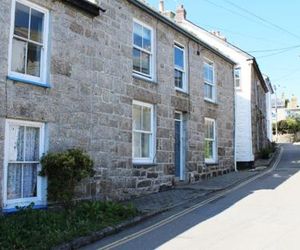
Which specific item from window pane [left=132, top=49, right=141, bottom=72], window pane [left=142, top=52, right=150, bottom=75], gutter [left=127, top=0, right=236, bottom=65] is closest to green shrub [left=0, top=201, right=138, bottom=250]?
window pane [left=132, top=49, right=141, bottom=72]

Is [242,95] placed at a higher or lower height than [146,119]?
higher

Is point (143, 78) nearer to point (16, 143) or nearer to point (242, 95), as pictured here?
point (16, 143)

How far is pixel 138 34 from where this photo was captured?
48.4 feet

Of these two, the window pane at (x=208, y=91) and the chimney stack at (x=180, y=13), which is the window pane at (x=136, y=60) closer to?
the window pane at (x=208, y=91)

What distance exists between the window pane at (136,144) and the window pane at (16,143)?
15.4 feet

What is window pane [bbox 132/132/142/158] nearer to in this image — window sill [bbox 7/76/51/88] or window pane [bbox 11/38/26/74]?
window sill [bbox 7/76/51/88]

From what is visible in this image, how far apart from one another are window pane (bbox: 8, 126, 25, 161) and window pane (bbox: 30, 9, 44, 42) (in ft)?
7.34

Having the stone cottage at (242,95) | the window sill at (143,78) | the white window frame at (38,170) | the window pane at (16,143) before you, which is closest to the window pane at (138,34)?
the window sill at (143,78)

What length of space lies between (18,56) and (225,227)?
5958 mm

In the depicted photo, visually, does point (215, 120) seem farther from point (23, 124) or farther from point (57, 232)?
point (57, 232)

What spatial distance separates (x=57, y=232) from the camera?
796 centimetres

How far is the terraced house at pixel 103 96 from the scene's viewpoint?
9.82 m

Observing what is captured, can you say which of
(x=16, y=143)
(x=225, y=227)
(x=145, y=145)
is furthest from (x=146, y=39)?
(x=225, y=227)

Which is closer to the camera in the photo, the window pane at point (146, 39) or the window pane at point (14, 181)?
the window pane at point (14, 181)
